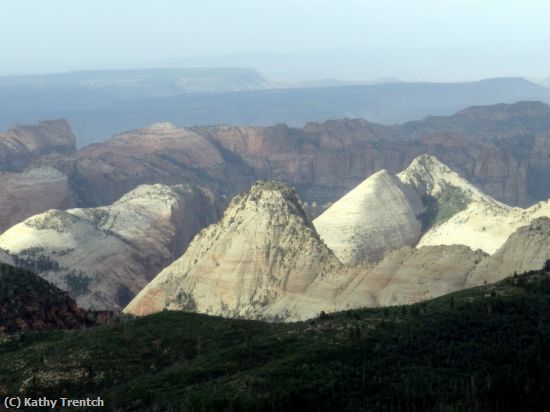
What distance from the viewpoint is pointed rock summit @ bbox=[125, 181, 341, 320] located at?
97.4 metres

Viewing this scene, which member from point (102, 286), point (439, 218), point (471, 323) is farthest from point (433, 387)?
point (439, 218)

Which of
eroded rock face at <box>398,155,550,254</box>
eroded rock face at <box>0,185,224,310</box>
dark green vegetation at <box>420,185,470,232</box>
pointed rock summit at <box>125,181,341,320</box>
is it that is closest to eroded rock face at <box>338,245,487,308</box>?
pointed rock summit at <box>125,181,341,320</box>

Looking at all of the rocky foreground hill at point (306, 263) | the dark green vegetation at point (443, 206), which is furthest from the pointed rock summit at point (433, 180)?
the rocky foreground hill at point (306, 263)

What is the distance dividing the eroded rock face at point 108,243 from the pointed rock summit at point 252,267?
518 inches

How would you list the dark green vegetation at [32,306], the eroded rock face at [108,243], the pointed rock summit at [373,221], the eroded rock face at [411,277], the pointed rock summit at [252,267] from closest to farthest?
1. the dark green vegetation at [32,306]
2. the eroded rock face at [411,277]
3. the pointed rock summit at [252,267]
4. the eroded rock face at [108,243]
5. the pointed rock summit at [373,221]

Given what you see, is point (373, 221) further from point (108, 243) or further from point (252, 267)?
point (108, 243)

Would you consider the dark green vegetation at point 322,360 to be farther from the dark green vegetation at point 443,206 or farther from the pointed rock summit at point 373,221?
the dark green vegetation at point 443,206

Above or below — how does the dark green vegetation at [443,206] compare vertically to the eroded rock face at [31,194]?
above

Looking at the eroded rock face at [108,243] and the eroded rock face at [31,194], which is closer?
the eroded rock face at [108,243]

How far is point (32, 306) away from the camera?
7131 cm

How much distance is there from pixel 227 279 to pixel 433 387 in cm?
5795

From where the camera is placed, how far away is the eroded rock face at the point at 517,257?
88250mm

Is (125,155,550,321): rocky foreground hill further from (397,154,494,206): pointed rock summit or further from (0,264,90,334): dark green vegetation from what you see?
(0,264,90,334): dark green vegetation

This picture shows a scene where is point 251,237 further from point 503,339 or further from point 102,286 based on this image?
point 503,339
